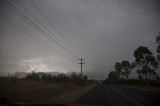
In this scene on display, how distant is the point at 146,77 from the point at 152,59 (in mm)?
7763

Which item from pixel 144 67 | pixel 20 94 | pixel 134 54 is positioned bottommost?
pixel 20 94

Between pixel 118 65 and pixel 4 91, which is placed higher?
pixel 118 65

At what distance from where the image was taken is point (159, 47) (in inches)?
2090

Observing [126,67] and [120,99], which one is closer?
[120,99]

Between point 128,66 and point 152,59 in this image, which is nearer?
point 152,59

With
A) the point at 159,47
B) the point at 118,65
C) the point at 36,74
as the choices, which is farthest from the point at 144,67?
the point at 118,65

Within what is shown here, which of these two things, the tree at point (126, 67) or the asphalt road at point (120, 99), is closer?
the asphalt road at point (120, 99)

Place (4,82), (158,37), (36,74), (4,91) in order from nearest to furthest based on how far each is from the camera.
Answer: (4,91)
(4,82)
(36,74)
(158,37)

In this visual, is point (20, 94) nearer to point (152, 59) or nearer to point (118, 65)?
point (152, 59)

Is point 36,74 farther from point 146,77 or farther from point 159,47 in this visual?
point 146,77

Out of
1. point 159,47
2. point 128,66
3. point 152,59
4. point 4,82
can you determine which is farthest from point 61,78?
point 128,66

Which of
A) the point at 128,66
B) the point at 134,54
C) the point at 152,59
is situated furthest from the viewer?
the point at 128,66

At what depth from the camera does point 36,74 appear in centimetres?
5012

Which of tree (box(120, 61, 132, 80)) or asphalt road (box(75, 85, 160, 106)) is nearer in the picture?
asphalt road (box(75, 85, 160, 106))
